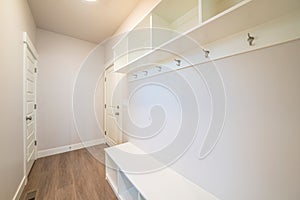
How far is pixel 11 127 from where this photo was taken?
1.52 m

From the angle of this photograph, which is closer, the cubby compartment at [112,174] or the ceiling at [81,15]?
the cubby compartment at [112,174]

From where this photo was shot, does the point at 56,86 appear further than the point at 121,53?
Yes

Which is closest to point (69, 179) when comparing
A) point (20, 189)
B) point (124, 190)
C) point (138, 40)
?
point (20, 189)

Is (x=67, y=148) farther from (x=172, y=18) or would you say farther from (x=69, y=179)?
(x=172, y=18)

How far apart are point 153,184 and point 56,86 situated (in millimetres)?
3027

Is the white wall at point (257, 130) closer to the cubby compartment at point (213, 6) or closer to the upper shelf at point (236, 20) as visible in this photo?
the upper shelf at point (236, 20)

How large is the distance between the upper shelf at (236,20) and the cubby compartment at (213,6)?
0.09 m

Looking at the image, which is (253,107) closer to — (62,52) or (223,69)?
(223,69)

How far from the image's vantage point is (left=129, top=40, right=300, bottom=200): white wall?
696 mm

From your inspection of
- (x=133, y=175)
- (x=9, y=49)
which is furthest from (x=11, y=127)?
(x=133, y=175)

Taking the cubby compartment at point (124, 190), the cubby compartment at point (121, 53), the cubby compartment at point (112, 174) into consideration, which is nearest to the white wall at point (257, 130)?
the cubby compartment at point (124, 190)

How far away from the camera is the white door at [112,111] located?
284cm

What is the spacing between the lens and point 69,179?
2.10m

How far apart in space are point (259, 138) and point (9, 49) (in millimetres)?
2333
